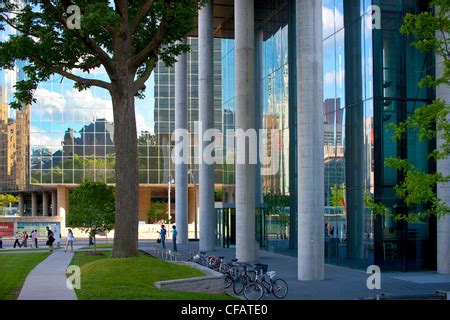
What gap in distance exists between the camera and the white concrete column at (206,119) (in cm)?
3906

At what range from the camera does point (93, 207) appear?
34719 mm

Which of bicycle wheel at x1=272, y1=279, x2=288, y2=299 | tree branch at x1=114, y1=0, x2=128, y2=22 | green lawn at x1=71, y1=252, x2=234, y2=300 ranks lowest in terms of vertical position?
bicycle wheel at x1=272, y1=279, x2=288, y2=299

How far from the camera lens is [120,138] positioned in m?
22.9

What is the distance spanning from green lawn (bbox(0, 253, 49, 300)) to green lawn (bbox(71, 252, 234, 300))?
180cm

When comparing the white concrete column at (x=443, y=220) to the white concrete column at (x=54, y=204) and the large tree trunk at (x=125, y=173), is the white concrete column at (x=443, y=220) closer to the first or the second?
the large tree trunk at (x=125, y=173)

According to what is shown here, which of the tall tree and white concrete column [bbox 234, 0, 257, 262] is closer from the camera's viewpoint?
the tall tree

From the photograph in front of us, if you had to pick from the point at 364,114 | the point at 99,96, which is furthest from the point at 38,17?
the point at 99,96

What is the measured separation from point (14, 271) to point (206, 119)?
1718 centimetres

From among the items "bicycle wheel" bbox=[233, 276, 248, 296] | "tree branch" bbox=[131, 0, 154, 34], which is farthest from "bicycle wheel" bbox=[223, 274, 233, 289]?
"tree branch" bbox=[131, 0, 154, 34]

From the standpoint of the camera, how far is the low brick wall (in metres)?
18.3

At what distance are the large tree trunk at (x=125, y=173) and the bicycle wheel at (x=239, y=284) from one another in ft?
13.0

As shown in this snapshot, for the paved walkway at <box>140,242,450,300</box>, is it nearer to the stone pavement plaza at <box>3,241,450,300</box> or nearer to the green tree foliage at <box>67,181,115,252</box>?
the stone pavement plaza at <box>3,241,450,300</box>

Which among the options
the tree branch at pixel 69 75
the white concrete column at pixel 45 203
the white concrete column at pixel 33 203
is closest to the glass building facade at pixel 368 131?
the tree branch at pixel 69 75
